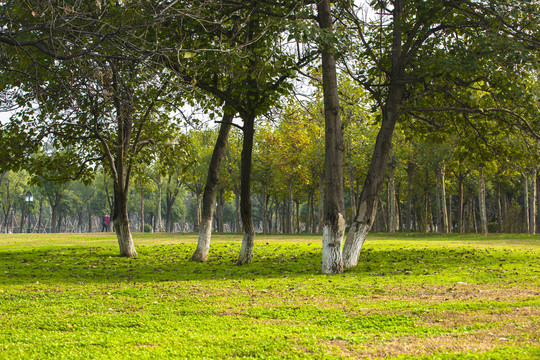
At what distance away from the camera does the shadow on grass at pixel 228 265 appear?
43.4ft

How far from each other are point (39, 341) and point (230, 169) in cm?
4366

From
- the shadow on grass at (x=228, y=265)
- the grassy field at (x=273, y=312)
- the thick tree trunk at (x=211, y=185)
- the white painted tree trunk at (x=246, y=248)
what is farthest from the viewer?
the thick tree trunk at (x=211, y=185)

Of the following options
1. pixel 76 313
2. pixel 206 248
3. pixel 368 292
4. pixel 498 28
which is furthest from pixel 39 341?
pixel 498 28

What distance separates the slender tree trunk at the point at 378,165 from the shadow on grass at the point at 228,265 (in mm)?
829

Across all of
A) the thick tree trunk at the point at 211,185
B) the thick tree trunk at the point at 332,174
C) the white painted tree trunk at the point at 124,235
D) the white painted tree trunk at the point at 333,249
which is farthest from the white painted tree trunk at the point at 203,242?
the white painted tree trunk at the point at 333,249

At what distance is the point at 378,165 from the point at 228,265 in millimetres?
6175

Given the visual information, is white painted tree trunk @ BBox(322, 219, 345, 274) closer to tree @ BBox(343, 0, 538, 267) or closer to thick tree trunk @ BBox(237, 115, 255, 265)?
tree @ BBox(343, 0, 538, 267)

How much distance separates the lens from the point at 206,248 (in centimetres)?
1745

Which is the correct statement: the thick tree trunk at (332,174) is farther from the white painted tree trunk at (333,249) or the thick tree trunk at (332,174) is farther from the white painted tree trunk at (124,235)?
the white painted tree trunk at (124,235)

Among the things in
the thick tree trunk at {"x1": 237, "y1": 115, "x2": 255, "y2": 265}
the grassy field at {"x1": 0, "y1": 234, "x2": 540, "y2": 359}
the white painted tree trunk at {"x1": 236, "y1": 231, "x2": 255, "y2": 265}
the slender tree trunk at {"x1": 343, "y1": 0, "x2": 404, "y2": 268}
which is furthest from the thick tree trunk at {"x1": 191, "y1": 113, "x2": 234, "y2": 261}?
the slender tree trunk at {"x1": 343, "y1": 0, "x2": 404, "y2": 268}

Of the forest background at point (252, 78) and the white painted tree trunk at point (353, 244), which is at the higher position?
the forest background at point (252, 78)

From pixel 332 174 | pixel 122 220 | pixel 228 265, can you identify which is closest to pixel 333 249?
pixel 332 174

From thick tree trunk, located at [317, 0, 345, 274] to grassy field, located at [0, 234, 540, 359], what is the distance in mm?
713

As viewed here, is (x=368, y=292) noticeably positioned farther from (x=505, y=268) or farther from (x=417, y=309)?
(x=505, y=268)
